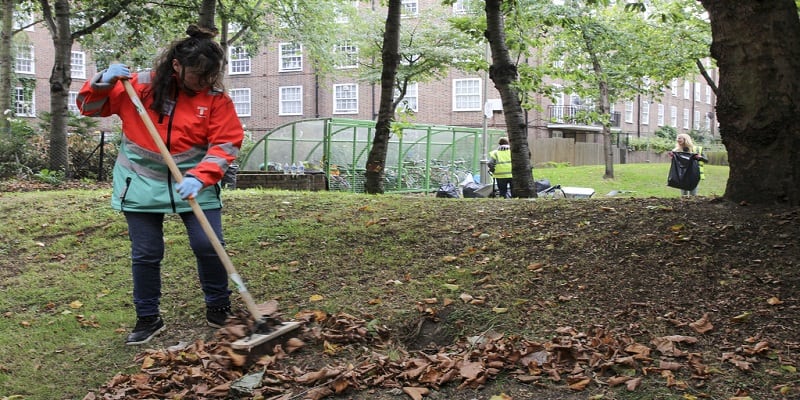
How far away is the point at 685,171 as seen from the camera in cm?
1218

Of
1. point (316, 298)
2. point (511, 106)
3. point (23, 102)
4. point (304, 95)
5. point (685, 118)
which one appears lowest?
point (316, 298)

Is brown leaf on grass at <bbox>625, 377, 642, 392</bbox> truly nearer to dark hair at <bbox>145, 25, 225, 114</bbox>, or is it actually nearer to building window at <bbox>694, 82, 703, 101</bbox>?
dark hair at <bbox>145, 25, 225, 114</bbox>

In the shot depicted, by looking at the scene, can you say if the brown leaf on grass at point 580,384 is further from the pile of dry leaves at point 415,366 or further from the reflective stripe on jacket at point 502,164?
the reflective stripe on jacket at point 502,164

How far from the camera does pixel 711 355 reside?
11.2ft

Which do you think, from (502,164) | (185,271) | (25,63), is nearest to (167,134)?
(185,271)

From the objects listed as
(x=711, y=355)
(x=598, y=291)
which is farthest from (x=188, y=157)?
(x=711, y=355)

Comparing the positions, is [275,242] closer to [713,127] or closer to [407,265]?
[407,265]

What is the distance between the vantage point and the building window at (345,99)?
3938cm

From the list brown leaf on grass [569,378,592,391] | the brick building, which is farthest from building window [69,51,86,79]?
brown leaf on grass [569,378,592,391]

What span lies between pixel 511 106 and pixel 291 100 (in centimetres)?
3378

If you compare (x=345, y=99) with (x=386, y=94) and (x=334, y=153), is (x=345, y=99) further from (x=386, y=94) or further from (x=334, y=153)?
(x=386, y=94)

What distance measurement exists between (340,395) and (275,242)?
9.08 feet

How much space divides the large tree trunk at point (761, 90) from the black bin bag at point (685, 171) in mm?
7272

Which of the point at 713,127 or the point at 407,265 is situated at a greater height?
the point at 713,127
